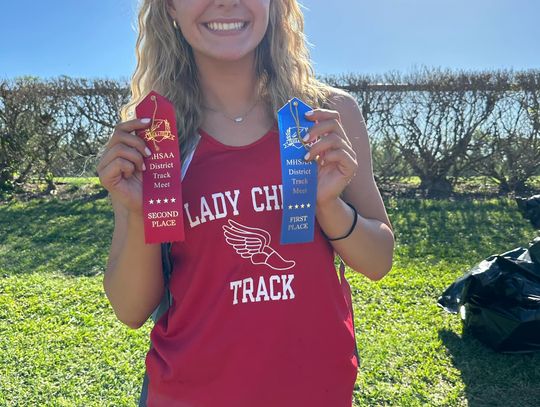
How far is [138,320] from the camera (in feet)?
4.93

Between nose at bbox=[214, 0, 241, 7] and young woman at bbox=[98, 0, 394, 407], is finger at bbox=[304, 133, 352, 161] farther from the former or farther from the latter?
nose at bbox=[214, 0, 241, 7]

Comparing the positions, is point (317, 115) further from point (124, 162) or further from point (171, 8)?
point (171, 8)

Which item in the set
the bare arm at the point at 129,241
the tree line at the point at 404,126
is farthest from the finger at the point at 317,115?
the tree line at the point at 404,126

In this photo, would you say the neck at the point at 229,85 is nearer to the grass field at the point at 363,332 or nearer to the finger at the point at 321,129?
the finger at the point at 321,129

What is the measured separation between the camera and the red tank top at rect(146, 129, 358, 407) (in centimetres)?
130

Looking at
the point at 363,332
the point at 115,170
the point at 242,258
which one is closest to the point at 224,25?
the point at 115,170

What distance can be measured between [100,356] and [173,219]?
301cm

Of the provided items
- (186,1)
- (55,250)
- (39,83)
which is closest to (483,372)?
(186,1)

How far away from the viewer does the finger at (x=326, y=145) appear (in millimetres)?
1249

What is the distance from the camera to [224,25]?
1.38m

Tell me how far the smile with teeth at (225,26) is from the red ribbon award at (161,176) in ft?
0.89

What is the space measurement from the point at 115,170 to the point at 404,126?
26.1ft

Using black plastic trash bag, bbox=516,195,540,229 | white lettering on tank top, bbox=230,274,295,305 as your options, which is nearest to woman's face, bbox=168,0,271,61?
white lettering on tank top, bbox=230,274,295,305

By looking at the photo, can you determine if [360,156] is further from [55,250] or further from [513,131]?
[513,131]
